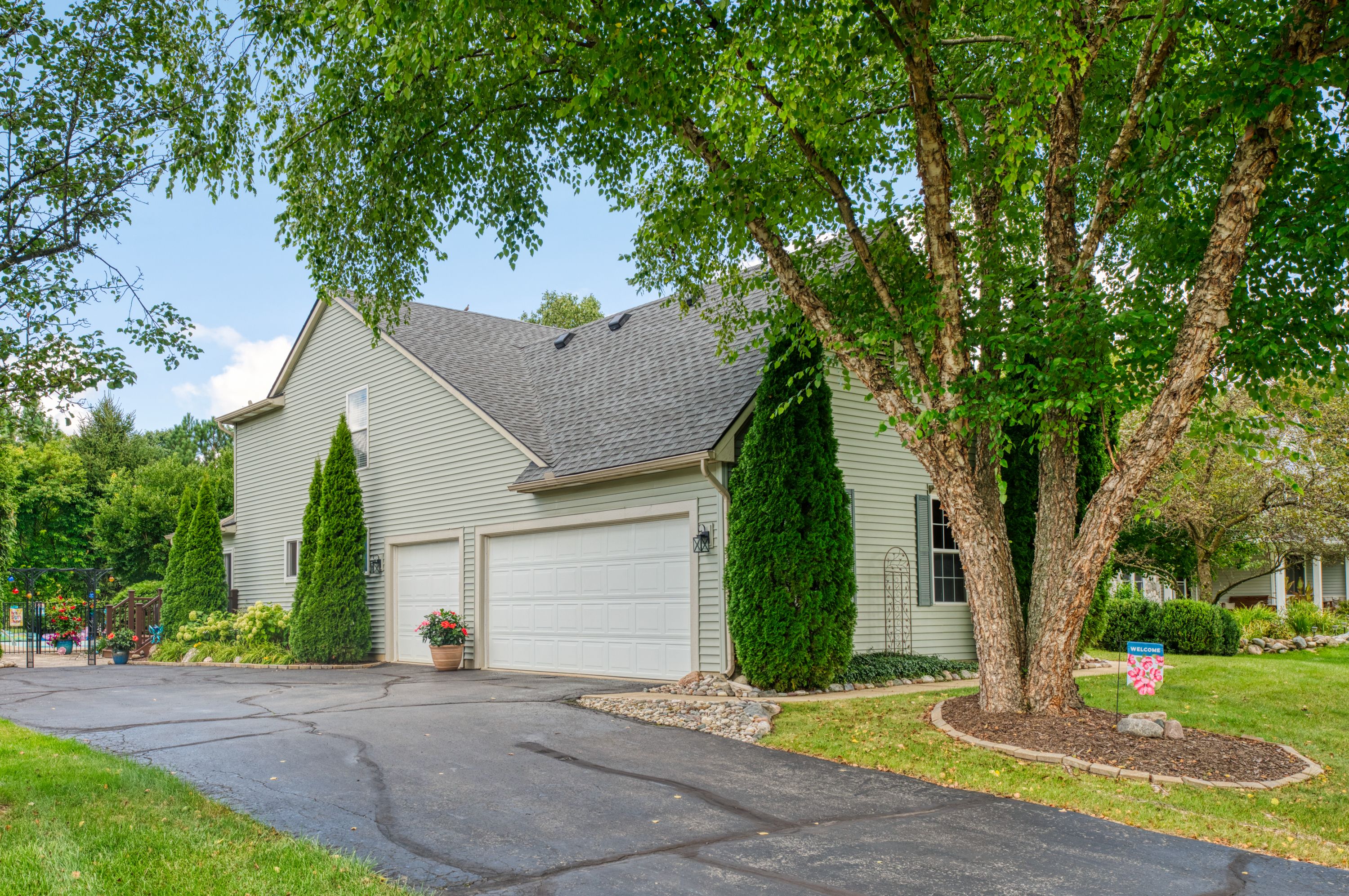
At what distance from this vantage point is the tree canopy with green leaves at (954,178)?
302 inches

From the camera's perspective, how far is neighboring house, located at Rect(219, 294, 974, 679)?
12.5m

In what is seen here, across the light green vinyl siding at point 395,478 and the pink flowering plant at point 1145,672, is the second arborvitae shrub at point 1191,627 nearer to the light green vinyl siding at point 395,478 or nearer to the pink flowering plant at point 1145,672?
the light green vinyl siding at point 395,478

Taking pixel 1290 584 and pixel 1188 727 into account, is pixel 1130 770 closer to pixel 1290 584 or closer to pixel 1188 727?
pixel 1188 727

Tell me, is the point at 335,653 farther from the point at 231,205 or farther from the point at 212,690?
the point at 231,205

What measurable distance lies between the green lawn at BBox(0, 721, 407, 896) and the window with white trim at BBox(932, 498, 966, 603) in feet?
34.4

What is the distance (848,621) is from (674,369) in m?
5.00

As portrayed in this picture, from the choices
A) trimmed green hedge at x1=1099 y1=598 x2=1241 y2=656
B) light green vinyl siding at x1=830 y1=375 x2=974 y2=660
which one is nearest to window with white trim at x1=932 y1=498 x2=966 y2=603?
light green vinyl siding at x1=830 y1=375 x2=974 y2=660

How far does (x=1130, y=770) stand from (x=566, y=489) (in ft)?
28.3

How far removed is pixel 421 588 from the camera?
16.8m

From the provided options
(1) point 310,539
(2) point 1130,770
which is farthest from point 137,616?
(2) point 1130,770

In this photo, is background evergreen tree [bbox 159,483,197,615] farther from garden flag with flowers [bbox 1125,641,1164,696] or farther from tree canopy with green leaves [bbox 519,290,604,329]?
garden flag with flowers [bbox 1125,641,1164,696]

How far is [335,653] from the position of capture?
16656 mm

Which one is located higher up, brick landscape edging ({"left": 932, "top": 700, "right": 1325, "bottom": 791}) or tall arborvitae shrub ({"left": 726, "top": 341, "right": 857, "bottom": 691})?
tall arborvitae shrub ({"left": 726, "top": 341, "right": 857, "bottom": 691})

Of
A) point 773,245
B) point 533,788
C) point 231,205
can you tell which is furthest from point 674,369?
point 533,788
